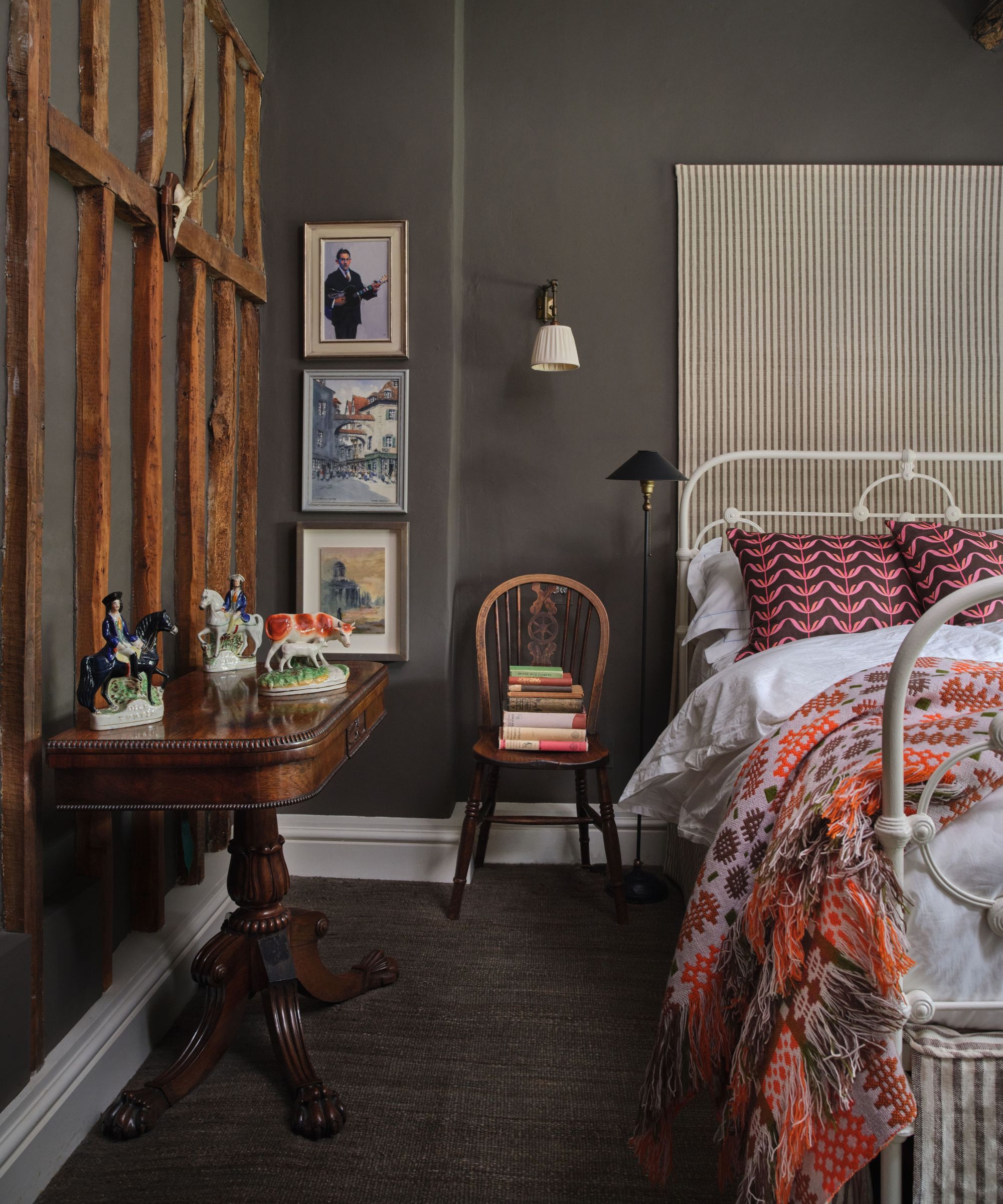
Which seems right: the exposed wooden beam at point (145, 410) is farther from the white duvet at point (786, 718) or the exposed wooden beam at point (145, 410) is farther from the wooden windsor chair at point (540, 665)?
the white duvet at point (786, 718)

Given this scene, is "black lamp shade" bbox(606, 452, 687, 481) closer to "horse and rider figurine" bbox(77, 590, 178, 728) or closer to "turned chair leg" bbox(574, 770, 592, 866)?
"turned chair leg" bbox(574, 770, 592, 866)

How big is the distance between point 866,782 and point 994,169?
277 centimetres

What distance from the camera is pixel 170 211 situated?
2.02m

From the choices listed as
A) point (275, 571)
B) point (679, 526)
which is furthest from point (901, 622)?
point (275, 571)

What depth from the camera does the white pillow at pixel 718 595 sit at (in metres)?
Result: 2.59

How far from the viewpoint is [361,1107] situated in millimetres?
1692

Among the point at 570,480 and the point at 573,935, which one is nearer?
the point at 573,935

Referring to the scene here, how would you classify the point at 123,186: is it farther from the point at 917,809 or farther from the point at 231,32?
the point at 917,809

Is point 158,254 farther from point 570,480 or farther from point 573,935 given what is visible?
point 573,935

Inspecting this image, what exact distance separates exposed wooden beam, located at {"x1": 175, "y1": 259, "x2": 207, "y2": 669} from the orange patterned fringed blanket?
1.41 meters

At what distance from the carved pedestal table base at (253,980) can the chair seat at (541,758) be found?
0.81 metres

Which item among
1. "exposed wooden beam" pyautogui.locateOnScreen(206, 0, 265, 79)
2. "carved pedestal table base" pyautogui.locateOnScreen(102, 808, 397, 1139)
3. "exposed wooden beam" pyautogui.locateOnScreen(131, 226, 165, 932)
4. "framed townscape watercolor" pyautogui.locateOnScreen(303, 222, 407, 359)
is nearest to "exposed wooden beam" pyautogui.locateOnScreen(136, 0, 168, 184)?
"exposed wooden beam" pyautogui.locateOnScreen(131, 226, 165, 932)

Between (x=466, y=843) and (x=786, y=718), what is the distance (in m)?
1.09

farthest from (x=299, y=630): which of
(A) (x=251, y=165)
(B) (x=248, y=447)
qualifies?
(A) (x=251, y=165)
